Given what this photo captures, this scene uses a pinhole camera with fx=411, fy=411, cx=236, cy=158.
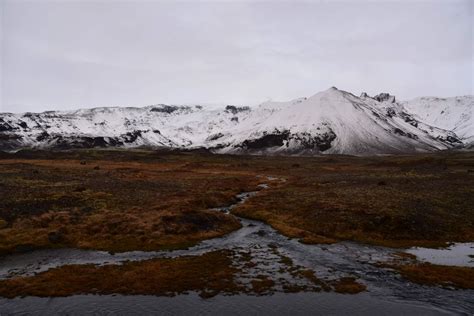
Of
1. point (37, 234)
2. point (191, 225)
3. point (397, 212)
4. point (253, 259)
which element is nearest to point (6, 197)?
point (37, 234)

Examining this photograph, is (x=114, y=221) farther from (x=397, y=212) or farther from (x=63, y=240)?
(x=397, y=212)

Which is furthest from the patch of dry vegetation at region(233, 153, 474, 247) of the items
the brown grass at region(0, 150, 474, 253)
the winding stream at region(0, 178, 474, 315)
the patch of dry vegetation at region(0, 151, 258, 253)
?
the winding stream at region(0, 178, 474, 315)

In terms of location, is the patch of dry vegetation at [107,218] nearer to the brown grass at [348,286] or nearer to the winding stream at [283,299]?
the winding stream at [283,299]

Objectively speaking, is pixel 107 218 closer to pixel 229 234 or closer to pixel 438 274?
pixel 229 234

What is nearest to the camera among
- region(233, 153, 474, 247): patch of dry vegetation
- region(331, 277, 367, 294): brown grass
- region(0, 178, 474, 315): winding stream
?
region(0, 178, 474, 315): winding stream

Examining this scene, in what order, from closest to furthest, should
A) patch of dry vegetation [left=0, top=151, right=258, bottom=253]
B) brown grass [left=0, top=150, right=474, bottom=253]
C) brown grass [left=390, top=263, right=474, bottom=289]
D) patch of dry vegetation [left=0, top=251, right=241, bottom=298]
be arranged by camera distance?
patch of dry vegetation [left=0, top=251, right=241, bottom=298] < brown grass [left=390, top=263, right=474, bottom=289] < patch of dry vegetation [left=0, top=151, right=258, bottom=253] < brown grass [left=0, top=150, right=474, bottom=253]

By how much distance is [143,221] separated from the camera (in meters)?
47.3

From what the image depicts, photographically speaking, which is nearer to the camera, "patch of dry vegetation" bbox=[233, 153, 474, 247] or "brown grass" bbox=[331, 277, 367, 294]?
"brown grass" bbox=[331, 277, 367, 294]

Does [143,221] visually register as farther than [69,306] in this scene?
Yes

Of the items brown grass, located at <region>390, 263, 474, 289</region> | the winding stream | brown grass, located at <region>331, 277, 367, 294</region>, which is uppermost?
brown grass, located at <region>390, 263, 474, 289</region>

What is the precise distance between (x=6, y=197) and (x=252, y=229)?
119 feet

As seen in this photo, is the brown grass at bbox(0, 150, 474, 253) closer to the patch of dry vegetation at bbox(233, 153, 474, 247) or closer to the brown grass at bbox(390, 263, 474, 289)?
the patch of dry vegetation at bbox(233, 153, 474, 247)

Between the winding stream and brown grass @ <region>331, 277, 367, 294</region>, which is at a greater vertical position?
brown grass @ <region>331, 277, 367, 294</region>

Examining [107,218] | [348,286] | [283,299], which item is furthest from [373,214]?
[107,218]
